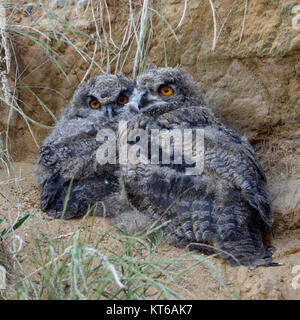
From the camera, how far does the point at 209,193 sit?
353 cm

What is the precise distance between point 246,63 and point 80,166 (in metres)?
1.95

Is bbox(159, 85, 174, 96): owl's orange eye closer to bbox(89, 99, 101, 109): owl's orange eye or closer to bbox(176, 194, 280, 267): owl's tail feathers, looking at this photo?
bbox(89, 99, 101, 109): owl's orange eye

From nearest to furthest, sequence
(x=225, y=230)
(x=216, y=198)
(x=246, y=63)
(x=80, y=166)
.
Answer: (x=225, y=230) → (x=216, y=198) → (x=80, y=166) → (x=246, y=63)

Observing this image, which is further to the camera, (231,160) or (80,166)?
(80,166)

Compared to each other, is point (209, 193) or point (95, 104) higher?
point (95, 104)

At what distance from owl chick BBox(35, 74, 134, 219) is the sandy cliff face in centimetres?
71

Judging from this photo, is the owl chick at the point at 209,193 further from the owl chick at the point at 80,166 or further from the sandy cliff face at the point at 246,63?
the sandy cliff face at the point at 246,63

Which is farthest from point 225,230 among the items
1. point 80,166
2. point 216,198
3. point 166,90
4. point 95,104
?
point 95,104

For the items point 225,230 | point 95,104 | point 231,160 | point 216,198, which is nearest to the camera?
point 225,230

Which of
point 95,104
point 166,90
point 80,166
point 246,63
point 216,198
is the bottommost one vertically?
point 216,198

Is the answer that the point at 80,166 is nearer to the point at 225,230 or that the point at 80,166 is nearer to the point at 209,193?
the point at 209,193

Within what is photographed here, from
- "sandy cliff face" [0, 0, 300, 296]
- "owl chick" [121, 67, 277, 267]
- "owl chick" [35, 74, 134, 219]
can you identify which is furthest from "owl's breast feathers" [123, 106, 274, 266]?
"sandy cliff face" [0, 0, 300, 296]

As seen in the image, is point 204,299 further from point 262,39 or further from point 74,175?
point 262,39

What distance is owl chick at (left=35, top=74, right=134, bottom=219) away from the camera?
4.02 meters
